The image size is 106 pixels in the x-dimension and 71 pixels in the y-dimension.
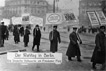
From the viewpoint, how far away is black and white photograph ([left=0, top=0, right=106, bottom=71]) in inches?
188

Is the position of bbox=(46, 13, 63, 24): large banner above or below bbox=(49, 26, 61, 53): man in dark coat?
above

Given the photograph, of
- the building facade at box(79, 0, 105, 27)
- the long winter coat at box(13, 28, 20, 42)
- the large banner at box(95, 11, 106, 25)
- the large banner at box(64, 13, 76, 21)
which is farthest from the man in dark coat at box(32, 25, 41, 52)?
the large banner at box(95, 11, 106, 25)

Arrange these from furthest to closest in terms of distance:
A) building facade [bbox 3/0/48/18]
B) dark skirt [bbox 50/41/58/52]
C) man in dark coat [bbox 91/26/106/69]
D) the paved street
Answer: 1. building facade [bbox 3/0/48/18]
2. dark skirt [bbox 50/41/58/52]
3. the paved street
4. man in dark coat [bbox 91/26/106/69]

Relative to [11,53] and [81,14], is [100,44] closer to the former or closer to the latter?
[81,14]

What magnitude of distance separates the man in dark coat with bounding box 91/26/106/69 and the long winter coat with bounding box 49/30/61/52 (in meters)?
1.03

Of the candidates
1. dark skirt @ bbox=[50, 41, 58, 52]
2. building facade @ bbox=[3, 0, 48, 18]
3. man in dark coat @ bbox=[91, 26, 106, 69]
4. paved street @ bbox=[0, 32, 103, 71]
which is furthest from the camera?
building facade @ bbox=[3, 0, 48, 18]

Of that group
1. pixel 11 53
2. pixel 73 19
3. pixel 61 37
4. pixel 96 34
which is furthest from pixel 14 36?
pixel 96 34

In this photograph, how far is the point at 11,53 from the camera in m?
4.86

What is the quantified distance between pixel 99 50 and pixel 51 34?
1.38 metres

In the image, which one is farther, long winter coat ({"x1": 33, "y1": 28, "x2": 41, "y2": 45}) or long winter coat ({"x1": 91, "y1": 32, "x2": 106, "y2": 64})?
long winter coat ({"x1": 33, "y1": 28, "x2": 41, "y2": 45})

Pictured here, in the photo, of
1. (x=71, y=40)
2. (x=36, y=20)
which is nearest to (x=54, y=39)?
(x=71, y=40)

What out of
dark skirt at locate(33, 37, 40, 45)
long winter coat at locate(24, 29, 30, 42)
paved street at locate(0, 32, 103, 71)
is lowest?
paved street at locate(0, 32, 103, 71)

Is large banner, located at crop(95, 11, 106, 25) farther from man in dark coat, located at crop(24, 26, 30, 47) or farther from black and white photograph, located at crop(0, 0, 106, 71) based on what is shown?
man in dark coat, located at crop(24, 26, 30, 47)

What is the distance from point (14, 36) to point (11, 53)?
52cm
